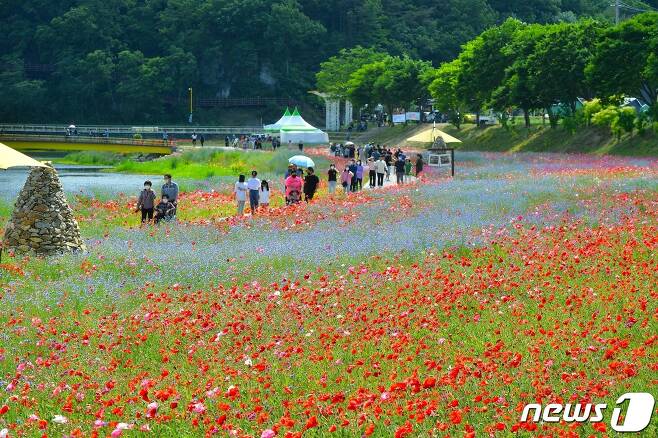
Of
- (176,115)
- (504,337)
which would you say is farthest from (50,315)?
(176,115)

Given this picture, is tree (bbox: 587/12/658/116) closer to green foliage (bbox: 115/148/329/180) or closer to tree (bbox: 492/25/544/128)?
tree (bbox: 492/25/544/128)

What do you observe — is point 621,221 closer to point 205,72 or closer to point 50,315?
point 50,315

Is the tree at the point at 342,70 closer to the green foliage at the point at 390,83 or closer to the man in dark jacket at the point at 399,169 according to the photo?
the green foliage at the point at 390,83

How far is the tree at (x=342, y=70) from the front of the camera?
124 m

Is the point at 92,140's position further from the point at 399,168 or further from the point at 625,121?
the point at 399,168

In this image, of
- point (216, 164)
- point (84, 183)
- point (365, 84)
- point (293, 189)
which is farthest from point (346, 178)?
point (365, 84)

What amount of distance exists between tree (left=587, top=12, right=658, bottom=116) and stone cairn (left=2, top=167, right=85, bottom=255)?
4358 centimetres

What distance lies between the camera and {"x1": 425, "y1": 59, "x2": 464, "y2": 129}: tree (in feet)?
295

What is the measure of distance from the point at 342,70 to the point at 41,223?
106 meters

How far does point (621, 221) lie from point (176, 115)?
134 metres

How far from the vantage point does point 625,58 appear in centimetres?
6072

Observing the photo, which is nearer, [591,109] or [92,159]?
[591,109]

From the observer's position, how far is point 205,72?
521 feet

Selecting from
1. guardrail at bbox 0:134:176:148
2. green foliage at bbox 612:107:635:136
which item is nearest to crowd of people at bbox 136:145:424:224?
green foliage at bbox 612:107:635:136
